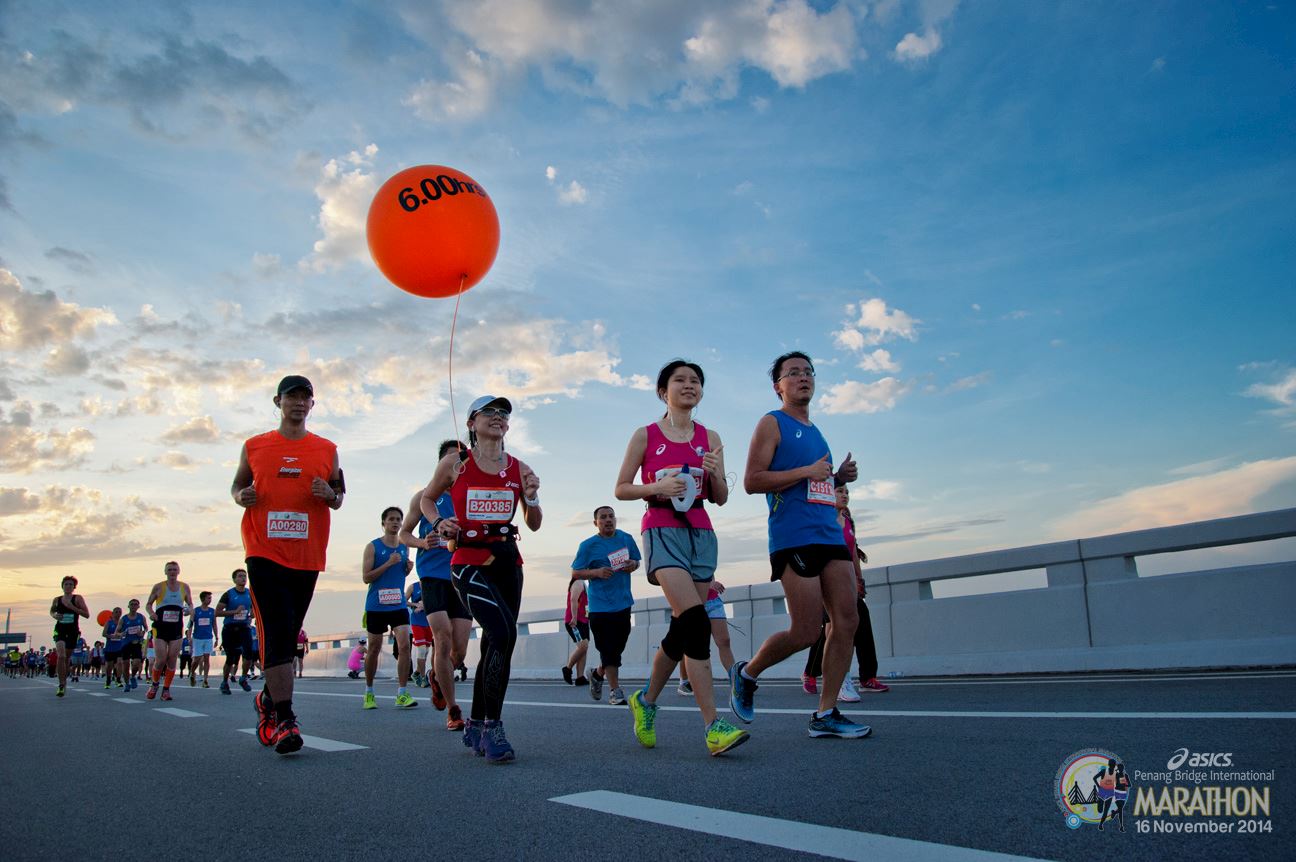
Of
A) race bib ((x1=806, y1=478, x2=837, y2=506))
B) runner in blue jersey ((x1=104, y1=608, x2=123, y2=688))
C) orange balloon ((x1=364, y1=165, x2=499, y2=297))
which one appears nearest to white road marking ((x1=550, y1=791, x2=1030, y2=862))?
race bib ((x1=806, y1=478, x2=837, y2=506))

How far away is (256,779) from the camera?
447 centimetres

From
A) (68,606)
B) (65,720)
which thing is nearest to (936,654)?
(65,720)

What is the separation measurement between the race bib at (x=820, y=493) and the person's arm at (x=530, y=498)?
5.26 ft

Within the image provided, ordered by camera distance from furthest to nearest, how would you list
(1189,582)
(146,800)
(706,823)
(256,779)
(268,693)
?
1. (1189,582)
2. (268,693)
3. (256,779)
4. (146,800)
5. (706,823)

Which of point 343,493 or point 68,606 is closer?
point 343,493

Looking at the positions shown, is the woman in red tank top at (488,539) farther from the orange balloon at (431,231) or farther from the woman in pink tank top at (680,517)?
the orange balloon at (431,231)

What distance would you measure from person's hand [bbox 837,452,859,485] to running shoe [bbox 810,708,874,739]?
4.39 feet

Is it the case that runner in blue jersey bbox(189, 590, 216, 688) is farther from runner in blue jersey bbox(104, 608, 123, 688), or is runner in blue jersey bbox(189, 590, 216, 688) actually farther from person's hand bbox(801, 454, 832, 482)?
person's hand bbox(801, 454, 832, 482)

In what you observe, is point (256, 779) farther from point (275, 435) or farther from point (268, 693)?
point (275, 435)

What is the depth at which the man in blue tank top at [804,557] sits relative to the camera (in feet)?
16.7

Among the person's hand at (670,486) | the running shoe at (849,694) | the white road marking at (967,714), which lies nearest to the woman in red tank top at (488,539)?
the person's hand at (670,486)

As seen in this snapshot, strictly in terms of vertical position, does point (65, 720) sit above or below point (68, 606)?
below

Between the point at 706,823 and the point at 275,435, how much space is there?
4.33 m

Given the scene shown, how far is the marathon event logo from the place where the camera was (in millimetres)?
2732
